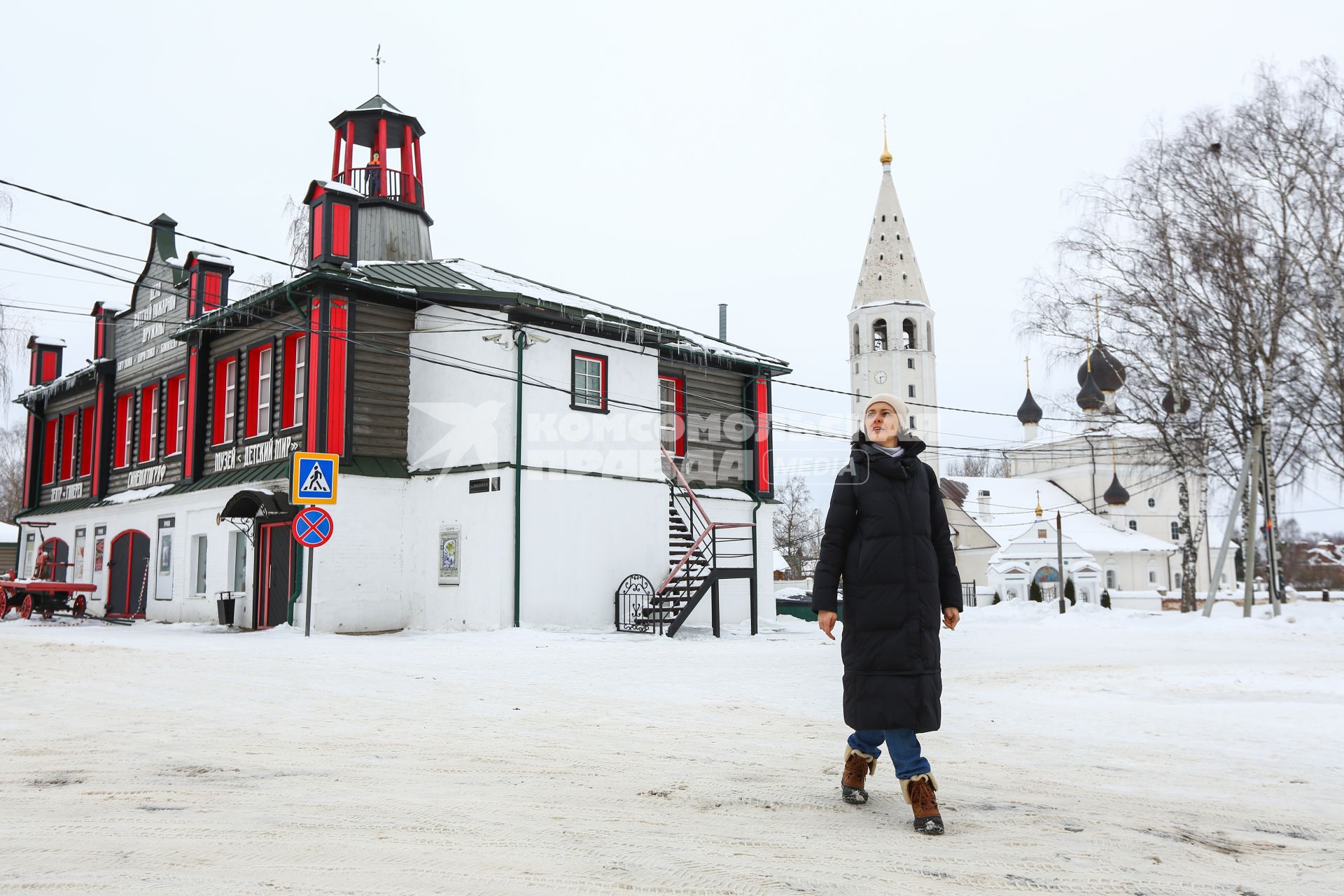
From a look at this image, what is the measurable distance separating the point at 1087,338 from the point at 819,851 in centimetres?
2525

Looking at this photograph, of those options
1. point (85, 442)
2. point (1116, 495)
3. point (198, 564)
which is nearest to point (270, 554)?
point (198, 564)

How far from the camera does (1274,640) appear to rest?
18062mm

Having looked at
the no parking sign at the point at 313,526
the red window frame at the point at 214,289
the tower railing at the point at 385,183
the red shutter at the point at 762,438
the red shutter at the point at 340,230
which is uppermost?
the tower railing at the point at 385,183

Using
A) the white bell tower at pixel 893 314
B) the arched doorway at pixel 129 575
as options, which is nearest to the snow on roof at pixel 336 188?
the arched doorway at pixel 129 575

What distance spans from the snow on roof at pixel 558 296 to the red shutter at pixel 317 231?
101 inches

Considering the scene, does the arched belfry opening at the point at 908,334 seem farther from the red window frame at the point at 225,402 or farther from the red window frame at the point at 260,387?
the red window frame at the point at 260,387

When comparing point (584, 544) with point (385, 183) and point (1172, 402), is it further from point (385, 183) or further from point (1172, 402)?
point (1172, 402)

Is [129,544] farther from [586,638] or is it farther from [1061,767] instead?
[1061,767]

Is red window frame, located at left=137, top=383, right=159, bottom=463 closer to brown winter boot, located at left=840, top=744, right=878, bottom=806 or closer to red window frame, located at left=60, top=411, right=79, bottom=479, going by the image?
red window frame, located at left=60, top=411, right=79, bottom=479

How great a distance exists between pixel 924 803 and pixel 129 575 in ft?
78.8

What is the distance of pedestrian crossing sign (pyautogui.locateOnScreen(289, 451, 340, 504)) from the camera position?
14805mm

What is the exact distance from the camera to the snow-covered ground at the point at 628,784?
3709 millimetres

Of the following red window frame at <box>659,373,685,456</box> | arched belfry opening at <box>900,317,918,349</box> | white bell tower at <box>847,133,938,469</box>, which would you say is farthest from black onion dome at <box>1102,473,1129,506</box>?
red window frame at <box>659,373,685,456</box>

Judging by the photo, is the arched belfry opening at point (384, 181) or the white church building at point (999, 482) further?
the white church building at point (999, 482)
